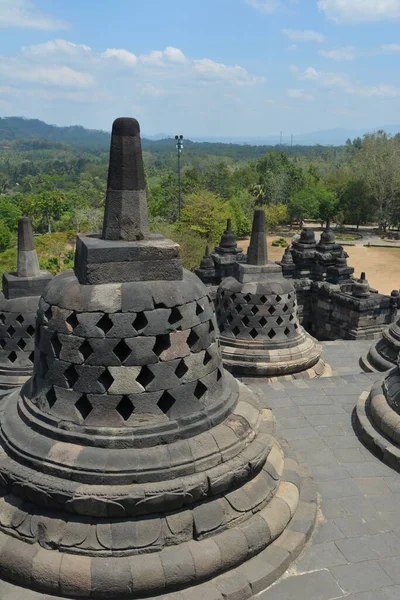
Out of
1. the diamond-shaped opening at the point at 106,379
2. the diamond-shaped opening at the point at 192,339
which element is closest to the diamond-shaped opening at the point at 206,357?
the diamond-shaped opening at the point at 192,339

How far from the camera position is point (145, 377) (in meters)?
3.90

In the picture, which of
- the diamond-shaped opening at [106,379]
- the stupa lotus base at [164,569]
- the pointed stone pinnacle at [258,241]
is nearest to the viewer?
the stupa lotus base at [164,569]

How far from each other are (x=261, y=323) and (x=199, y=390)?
5161 mm

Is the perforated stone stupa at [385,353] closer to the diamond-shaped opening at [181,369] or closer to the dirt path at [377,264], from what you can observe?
the diamond-shaped opening at [181,369]

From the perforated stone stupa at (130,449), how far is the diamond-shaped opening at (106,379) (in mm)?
12

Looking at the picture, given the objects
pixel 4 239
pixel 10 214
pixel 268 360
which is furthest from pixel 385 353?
pixel 10 214

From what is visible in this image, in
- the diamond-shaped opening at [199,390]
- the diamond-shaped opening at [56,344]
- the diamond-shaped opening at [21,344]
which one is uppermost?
the diamond-shaped opening at [56,344]

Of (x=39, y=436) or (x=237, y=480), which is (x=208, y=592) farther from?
(x=39, y=436)

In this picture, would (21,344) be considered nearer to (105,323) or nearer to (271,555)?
(105,323)

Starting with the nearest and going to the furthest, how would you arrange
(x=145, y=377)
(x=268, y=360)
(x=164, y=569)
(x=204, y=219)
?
(x=164, y=569) < (x=145, y=377) < (x=268, y=360) < (x=204, y=219)

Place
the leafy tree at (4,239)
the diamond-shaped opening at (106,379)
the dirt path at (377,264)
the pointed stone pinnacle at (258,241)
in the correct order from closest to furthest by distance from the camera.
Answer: the diamond-shaped opening at (106,379), the pointed stone pinnacle at (258,241), the dirt path at (377,264), the leafy tree at (4,239)

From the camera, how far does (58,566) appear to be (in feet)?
11.6

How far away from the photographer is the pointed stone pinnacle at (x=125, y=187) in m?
4.03

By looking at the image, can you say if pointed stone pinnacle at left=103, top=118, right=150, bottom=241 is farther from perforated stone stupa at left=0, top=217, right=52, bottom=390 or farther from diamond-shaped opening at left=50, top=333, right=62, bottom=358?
perforated stone stupa at left=0, top=217, right=52, bottom=390
